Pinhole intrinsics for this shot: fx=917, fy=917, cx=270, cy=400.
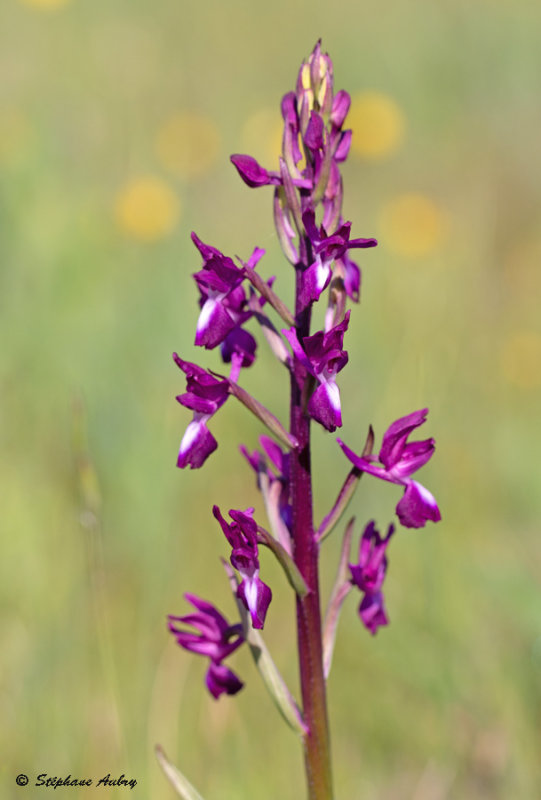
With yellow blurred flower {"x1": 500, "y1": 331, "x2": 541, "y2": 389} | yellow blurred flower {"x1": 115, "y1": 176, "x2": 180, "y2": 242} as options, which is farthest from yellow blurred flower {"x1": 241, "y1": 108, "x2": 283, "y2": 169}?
yellow blurred flower {"x1": 500, "y1": 331, "x2": 541, "y2": 389}

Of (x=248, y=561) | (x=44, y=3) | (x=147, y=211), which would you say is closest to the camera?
(x=248, y=561)

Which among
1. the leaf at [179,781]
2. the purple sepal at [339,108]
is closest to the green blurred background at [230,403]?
the leaf at [179,781]

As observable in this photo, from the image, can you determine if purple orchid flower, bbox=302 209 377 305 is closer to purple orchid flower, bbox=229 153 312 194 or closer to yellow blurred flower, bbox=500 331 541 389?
purple orchid flower, bbox=229 153 312 194

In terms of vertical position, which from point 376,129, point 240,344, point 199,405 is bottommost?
point 199,405

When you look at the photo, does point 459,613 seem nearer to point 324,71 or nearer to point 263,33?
point 324,71

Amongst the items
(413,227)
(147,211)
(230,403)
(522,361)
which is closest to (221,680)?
(230,403)

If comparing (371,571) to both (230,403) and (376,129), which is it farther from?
(376,129)

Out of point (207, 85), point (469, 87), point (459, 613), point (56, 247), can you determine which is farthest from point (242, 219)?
point (459, 613)
